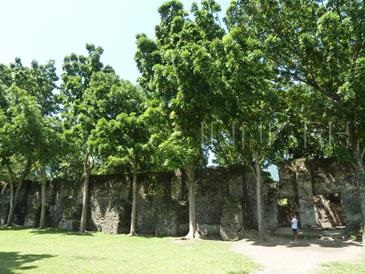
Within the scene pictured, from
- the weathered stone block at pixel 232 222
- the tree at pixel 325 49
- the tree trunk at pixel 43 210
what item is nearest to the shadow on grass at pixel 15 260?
the weathered stone block at pixel 232 222

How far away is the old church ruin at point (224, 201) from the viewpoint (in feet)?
66.7

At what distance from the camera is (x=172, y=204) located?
22.5 metres

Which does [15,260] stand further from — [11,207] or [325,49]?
[11,207]

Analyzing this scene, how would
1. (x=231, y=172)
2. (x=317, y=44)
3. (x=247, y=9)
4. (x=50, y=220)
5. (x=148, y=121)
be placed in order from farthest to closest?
(x=50, y=220)
(x=231, y=172)
(x=148, y=121)
(x=247, y=9)
(x=317, y=44)

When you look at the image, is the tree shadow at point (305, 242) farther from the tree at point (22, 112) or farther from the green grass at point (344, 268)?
the tree at point (22, 112)

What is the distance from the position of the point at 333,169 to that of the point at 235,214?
593 centimetres

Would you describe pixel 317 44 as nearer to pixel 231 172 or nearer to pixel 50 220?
pixel 231 172

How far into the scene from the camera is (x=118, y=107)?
23.3 m

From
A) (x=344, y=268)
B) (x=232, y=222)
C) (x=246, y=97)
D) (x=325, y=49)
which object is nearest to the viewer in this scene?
(x=344, y=268)

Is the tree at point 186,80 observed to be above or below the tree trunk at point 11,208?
above

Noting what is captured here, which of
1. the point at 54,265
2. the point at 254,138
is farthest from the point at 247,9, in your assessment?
the point at 54,265

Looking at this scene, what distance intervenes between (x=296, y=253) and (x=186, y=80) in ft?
27.9

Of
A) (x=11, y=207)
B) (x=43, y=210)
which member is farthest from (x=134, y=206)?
(x=11, y=207)

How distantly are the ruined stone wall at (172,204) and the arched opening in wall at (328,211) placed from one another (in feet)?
17.9
